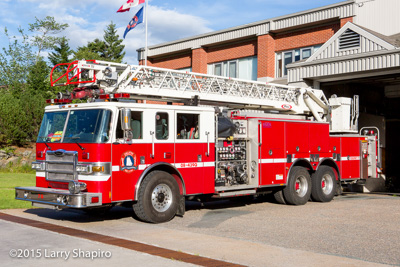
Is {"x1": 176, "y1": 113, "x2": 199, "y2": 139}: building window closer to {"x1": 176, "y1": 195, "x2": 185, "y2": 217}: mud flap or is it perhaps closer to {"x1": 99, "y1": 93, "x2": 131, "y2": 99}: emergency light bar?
{"x1": 176, "y1": 195, "x2": 185, "y2": 217}: mud flap

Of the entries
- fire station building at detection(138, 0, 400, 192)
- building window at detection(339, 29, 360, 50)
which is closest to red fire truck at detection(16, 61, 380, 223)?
fire station building at detection(138, 0, 400, 192)

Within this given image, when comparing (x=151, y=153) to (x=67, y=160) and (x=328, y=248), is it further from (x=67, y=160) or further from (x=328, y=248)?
(x=328, y=248)

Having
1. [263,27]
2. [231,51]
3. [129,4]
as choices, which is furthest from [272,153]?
[231,51]

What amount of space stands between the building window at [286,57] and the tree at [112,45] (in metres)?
50.4

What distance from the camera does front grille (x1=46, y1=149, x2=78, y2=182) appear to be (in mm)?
9562

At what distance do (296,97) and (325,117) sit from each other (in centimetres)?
132

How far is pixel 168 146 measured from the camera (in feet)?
34.4

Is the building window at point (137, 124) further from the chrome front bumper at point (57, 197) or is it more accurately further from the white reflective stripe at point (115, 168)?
the chrome front bumper at point (57, 197)

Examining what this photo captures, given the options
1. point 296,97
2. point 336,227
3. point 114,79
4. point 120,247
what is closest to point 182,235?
point 120,247

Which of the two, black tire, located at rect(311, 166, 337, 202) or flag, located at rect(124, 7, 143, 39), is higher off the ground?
flag, located at rect(124, 7, 143, 39)

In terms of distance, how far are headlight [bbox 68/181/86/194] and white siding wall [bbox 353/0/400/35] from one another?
52.7ft

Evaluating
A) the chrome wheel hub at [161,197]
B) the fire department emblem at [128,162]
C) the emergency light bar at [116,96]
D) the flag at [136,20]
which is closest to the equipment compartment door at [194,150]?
the chrome wheel hub at [161,197]

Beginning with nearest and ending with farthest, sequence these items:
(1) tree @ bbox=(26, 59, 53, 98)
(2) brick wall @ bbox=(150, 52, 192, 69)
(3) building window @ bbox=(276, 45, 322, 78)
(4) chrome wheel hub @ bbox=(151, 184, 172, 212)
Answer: (4) chrome wheel hub @ bbox=(151, 184, 172, 212) → (3) building window @ bbox=(276, 45, 322, 78) → (2) brick wall @ bbox=(150, 52, 192, 69) → (1) tree @ bbox=(26, 59, 53, 98)

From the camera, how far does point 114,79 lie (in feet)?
35.2
